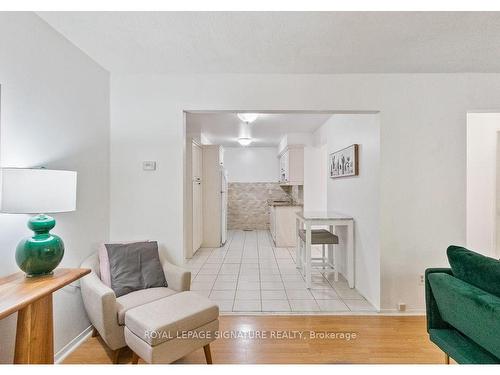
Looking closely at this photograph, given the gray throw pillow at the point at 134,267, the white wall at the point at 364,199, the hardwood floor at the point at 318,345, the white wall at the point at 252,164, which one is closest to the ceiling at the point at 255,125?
the white wall at the point at 364,199

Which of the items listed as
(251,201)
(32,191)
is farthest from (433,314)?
(251,201)

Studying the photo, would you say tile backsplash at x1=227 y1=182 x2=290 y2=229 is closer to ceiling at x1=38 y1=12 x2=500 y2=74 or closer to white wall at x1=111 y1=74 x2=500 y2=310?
white wall at x1=111 y1=74 x2=500 y2=310

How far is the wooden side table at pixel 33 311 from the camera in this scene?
47.7 inches

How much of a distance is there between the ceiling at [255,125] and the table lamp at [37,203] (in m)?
2.52

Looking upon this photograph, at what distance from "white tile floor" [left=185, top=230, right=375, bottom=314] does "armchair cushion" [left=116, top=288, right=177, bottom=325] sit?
2.86 feet

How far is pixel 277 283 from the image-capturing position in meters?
3.40

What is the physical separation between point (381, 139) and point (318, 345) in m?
1.91

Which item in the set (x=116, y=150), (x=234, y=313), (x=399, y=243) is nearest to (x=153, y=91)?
(x=116, y=150)

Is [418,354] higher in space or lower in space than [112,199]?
lower

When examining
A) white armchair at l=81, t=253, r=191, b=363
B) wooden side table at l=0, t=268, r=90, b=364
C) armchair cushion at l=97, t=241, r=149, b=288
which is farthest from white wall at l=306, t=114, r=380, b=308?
wooden side table at l=0, t=268, r=90, b=364

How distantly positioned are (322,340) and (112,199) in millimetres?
2238

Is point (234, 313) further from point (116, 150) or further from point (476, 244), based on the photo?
point (476, 244)

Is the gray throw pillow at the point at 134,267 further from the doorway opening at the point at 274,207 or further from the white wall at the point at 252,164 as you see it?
the white wall at the point at 252,164
